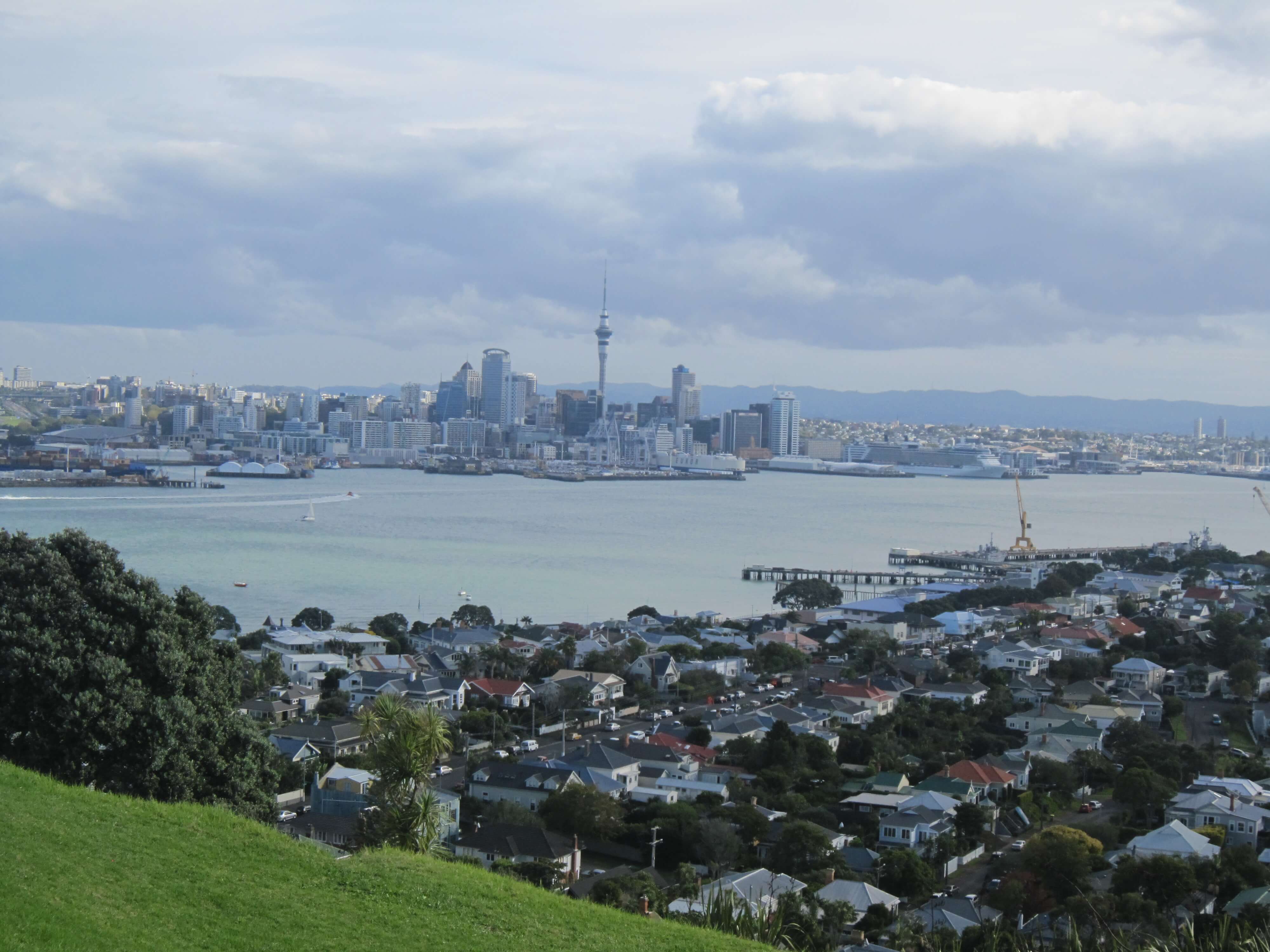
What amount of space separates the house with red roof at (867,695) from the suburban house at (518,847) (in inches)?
134

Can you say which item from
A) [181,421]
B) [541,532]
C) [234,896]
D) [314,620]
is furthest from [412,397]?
[234,896]

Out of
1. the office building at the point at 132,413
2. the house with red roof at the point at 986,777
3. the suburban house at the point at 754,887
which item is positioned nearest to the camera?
the suburban house at the point at 754,887

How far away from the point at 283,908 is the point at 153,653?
1.31 m

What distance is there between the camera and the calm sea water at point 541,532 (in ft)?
44.2

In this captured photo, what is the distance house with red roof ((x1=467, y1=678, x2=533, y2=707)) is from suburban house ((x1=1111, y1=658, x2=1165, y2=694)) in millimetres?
4212

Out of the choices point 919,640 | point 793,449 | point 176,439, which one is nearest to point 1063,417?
point 793,449

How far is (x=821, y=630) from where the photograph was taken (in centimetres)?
1123

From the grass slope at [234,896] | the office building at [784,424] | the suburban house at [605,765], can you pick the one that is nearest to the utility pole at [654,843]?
the suburban house at [605,765]

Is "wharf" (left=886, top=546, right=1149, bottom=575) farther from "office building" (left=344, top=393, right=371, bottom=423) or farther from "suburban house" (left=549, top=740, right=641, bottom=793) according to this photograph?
"office building" (left=344, top=393, right=371, bottom=423)

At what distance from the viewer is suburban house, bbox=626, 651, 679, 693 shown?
8.80 metres

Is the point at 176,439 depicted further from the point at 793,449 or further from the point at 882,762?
the point at 882,762

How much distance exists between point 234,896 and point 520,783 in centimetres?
381

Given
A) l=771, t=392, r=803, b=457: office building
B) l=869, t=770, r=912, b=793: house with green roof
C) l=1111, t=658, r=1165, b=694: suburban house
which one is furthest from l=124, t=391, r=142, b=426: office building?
l=869, t=770, r=912, b=793: house with green roof

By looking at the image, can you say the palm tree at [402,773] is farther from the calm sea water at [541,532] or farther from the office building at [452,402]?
the office building at [452,402]
